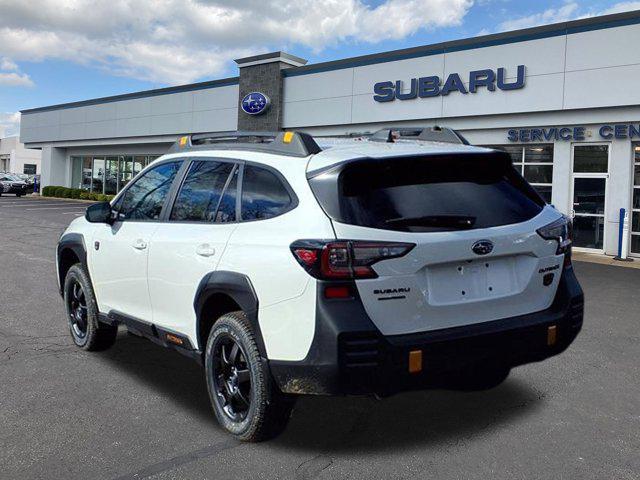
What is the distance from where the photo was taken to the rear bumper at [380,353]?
2.95 metres

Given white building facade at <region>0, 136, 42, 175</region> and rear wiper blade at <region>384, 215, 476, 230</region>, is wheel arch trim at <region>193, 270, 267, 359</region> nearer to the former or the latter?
rear wiper blade at <region>384, 215, 476, 230</region>

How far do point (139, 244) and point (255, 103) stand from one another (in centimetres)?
1960

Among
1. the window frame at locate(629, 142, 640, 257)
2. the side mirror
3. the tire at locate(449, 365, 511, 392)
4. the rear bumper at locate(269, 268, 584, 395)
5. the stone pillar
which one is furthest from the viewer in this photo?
the stone pillar

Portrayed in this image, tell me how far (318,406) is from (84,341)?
2460 millimetres

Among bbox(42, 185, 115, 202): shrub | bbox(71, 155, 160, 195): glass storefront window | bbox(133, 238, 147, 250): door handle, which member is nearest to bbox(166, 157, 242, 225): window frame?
bbox(133, 238, 147, 250): door handle

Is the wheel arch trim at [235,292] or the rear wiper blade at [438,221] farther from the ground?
the rear wiper blade at [438,221]

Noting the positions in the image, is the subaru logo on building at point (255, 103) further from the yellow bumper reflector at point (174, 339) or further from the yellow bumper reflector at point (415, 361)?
the yellow bumper reflector at point (415, 361)

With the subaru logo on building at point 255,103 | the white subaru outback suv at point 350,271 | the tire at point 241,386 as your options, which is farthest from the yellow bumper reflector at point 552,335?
the subaru logo on building at point 255,103

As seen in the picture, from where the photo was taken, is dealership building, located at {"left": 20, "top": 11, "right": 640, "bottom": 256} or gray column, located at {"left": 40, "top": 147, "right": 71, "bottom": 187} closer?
dealership building, located at {"left": 20, "top": 11, "right": 640, "bottom": 256}

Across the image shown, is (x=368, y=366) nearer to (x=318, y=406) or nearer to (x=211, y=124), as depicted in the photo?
(x=318, y=406)

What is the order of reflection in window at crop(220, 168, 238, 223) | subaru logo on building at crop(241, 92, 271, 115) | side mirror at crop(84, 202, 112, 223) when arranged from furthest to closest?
subaru logo on building at crop(241, 92, 271, 115)
side mirror at crop(84, 202, 112, 223)
reflection in window at crop(220, 168, 238, 223)

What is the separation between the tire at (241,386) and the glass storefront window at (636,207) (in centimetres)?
1379

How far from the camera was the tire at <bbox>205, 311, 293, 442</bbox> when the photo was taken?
3.31m

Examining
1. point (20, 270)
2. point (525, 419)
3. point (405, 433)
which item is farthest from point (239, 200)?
point (20, 270)
